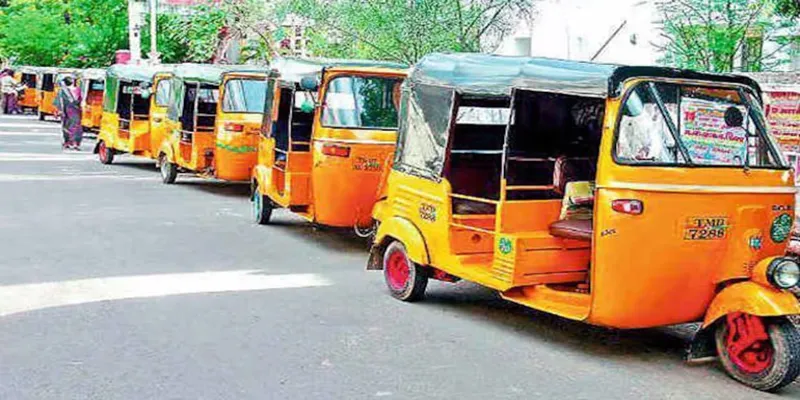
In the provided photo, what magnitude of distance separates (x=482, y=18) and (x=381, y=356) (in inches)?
407

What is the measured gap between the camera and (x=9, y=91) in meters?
37.6

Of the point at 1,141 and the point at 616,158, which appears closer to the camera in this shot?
the point at 616,158

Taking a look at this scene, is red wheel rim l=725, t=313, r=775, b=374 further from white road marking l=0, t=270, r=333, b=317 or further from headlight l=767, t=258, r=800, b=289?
white road marking l=0, t=270, r=333, b=317

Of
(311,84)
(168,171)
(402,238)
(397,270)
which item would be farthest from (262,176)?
(168,171)

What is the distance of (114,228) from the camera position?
11.7 m

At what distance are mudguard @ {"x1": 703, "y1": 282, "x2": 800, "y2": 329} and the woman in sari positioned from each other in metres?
19.1

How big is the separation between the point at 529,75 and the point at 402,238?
1.88 m

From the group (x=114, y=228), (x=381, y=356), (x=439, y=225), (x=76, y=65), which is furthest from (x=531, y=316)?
(x=76, y=65)

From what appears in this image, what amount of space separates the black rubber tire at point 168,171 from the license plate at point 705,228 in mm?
12002

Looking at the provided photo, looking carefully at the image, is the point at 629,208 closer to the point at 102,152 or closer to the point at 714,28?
the point at 714,28

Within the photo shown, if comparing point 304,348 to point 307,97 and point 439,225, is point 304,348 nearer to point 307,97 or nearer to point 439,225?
point 439,225

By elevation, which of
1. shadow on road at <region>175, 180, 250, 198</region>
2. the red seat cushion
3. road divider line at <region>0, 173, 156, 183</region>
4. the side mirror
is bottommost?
shadow on road at <region>175, 180, 250, 198</region>

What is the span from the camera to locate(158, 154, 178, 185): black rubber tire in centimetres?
1684

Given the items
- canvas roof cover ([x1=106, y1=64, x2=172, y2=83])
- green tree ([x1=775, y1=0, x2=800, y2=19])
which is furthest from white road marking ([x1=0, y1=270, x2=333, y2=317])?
canvas roof cover ([x1=106, y1=64, x2=172, y2=83])
